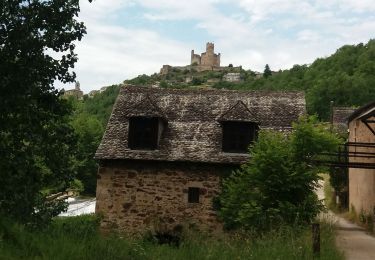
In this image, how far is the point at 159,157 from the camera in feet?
64.5

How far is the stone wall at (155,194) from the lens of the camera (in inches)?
772

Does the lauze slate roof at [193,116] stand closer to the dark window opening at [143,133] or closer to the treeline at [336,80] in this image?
the dark window opening at [143,133]

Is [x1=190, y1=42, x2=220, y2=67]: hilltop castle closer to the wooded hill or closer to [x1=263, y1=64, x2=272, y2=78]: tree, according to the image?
[x1=263, y1=64, x2=272, y2=78]: tree

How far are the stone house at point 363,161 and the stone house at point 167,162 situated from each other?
3.04 meters

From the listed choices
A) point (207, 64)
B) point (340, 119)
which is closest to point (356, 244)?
point (340, 119)

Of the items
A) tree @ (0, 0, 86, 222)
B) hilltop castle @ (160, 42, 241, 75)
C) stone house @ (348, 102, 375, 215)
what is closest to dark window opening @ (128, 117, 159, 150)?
stone house @ (348, 102, 375, 215)

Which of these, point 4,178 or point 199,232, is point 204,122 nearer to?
point 199,232

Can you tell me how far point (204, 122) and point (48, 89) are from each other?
12290 millimetres

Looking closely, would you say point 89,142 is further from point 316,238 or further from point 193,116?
point 316,238

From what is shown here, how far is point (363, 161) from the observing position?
2159 cm

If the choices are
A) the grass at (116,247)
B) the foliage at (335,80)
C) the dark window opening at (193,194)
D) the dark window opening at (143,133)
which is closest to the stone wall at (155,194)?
the dark window opening at (193,194)

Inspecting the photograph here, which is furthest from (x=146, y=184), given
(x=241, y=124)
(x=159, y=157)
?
(x=241, y=124)

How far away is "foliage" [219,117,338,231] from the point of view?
49.5 feet

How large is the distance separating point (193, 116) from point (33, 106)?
12.9 m
